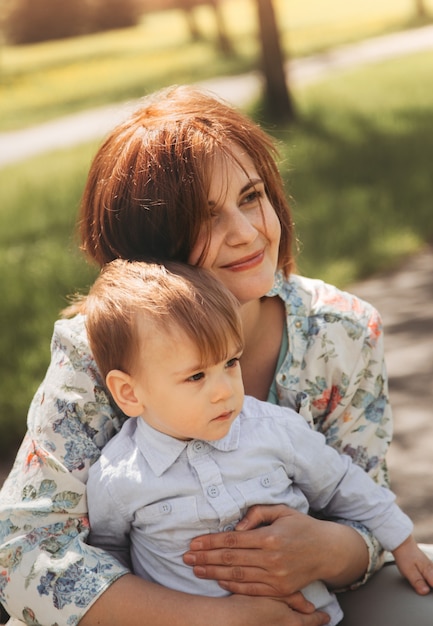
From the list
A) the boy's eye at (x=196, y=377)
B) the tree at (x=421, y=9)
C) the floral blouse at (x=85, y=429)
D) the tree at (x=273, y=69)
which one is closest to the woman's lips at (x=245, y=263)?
the floral blouse at (x=85, y=429)

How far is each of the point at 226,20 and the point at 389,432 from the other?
19440 mm

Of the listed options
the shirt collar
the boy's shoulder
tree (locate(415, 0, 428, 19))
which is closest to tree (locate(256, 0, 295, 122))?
the boy's shoulder

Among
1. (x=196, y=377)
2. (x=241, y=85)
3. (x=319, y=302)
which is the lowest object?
(x=241, y=85)

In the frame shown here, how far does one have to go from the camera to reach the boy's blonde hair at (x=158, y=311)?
192 cm

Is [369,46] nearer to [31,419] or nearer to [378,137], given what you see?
[378,137]

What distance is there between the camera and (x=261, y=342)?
94.7 inches

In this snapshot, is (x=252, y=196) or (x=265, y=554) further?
(x=252, y=196)

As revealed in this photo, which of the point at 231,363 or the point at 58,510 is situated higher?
the point at 231,363

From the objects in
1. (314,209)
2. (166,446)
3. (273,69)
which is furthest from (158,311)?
(273,69)

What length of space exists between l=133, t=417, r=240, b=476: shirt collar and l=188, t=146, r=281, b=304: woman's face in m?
0.34

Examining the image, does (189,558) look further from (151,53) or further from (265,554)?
(151,53)

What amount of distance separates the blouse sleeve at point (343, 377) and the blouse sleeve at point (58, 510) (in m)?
0.47

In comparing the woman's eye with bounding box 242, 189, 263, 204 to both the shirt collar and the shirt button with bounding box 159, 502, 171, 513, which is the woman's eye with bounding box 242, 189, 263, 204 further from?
the shirt button with bounding box 159, 502, 171, 513

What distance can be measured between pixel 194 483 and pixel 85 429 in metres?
0.30
